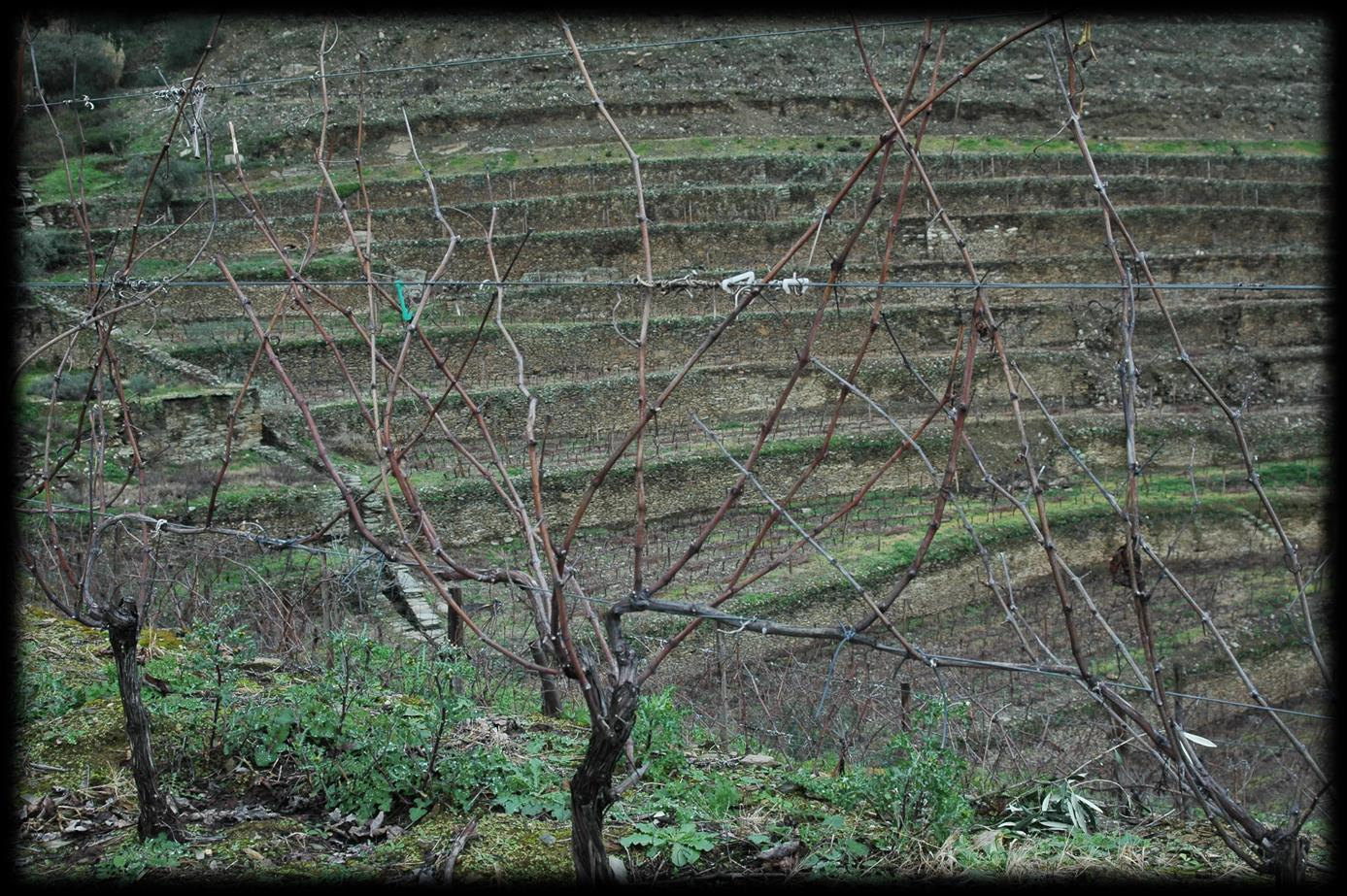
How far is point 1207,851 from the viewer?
9.07 ft

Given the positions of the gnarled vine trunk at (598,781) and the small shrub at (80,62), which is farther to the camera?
the small shrub at (80,62)

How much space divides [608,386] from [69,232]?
1086 cm

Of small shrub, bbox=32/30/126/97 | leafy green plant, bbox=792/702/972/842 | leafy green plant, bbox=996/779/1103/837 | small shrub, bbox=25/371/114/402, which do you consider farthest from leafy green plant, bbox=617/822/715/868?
small shrub, bbox=32/30/126/97

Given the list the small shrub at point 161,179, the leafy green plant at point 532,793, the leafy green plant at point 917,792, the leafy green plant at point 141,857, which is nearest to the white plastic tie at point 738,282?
the leafy green plant at point 917,792

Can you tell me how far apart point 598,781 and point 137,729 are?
127 centimetres

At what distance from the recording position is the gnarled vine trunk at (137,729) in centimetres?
270

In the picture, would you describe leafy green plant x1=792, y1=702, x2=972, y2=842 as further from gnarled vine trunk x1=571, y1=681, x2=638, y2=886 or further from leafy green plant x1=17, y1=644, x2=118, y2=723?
leafy green plant x1=17, y1=644, x2=118, y2=723

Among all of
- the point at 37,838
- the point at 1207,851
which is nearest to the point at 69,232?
the point at 37,838

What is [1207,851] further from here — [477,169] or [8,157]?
[477,169]

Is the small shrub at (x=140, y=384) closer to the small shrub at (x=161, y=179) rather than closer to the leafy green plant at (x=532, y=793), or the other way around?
the small shrub at (x=161, y=179)

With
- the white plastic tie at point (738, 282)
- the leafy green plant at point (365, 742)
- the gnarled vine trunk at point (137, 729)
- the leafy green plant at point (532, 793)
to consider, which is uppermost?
the white plastic tie at point (738, 282)

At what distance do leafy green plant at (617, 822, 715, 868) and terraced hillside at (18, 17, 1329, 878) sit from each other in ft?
3.04

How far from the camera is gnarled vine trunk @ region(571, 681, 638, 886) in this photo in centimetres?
218

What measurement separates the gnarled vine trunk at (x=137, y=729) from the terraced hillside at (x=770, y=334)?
68cm
